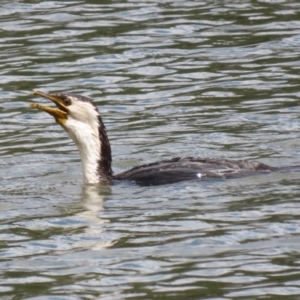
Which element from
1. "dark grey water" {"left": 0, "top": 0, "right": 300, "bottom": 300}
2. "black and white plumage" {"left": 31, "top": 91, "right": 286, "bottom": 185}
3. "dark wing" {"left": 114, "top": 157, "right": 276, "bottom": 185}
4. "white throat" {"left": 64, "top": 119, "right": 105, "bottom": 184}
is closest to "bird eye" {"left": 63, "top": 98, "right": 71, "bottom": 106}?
"black and white plumage" {"left": 31, "top": 91, "right": 286, "bottom": 185}

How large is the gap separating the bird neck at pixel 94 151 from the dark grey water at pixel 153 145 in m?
0.22

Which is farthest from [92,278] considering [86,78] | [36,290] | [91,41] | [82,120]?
[91,41]

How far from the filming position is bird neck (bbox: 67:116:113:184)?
553 inches

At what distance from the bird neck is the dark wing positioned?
0.55 m

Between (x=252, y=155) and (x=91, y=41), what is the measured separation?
5873mm

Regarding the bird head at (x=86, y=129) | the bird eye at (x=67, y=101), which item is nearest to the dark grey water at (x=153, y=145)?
the bird head at (x=86, y=129)

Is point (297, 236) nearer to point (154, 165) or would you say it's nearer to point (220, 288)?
point (220, 288)

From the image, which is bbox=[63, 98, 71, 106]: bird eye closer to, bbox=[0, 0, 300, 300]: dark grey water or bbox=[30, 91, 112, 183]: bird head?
bbox=[30, 91, 112, 183]: bird head

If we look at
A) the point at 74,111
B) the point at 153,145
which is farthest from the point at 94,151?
the point at 153,145

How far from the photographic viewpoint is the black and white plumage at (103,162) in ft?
44.1

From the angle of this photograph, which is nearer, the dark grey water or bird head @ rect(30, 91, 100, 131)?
the dark grey water

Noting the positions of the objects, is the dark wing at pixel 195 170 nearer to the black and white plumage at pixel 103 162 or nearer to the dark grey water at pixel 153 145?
the black and white plumage at pixel 103 162

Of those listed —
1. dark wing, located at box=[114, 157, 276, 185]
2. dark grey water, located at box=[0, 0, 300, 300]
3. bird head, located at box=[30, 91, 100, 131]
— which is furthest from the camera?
bird head, located at box=[30, 91, 100, 131]

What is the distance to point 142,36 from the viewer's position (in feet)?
65.3
